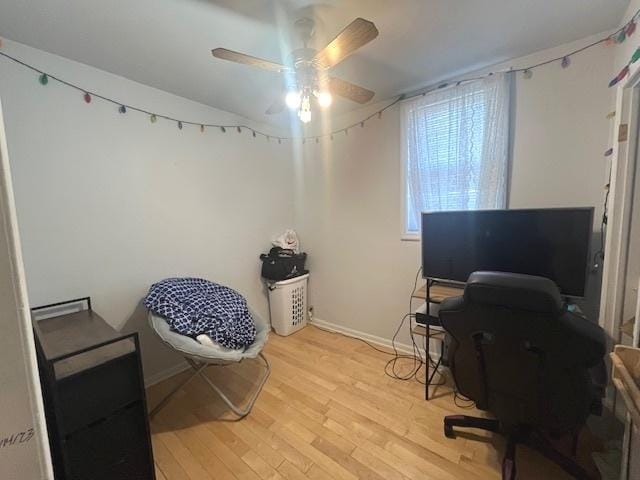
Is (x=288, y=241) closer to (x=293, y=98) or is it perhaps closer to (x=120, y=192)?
(x=120, y=192)

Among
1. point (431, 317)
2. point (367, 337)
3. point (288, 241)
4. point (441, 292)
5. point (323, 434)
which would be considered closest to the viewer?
point (323, 434)

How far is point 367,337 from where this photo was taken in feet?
9.08

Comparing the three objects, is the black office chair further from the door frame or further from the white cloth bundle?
the white cloth bundle

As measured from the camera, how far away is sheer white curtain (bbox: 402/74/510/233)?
1876 millimetres

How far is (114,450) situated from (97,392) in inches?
12.1

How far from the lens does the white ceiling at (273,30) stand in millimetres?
1324

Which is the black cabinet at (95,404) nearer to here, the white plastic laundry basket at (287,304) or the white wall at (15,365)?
the white wall at (15,365)

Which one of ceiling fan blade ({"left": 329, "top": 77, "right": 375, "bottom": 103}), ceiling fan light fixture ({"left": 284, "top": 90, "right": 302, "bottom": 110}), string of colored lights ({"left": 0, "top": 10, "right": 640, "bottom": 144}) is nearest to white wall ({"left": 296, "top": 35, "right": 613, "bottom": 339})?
string of colored lights ({"left": 0, "top": 10, "right": 640, "bottom": 144})

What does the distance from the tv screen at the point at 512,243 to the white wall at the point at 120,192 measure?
6.14 ft

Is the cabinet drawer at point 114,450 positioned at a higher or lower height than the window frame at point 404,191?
lower

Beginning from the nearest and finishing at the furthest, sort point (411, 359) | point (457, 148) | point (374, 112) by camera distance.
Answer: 1. point (457, 148)
2. point (411, 359)
3. point (374, 112)

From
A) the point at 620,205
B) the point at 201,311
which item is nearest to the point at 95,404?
the point at 201,311

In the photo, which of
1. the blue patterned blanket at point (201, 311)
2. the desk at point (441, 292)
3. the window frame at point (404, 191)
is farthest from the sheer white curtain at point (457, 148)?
the blue patterned blanket at point (201, 311)

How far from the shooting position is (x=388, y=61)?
184 centimetres
